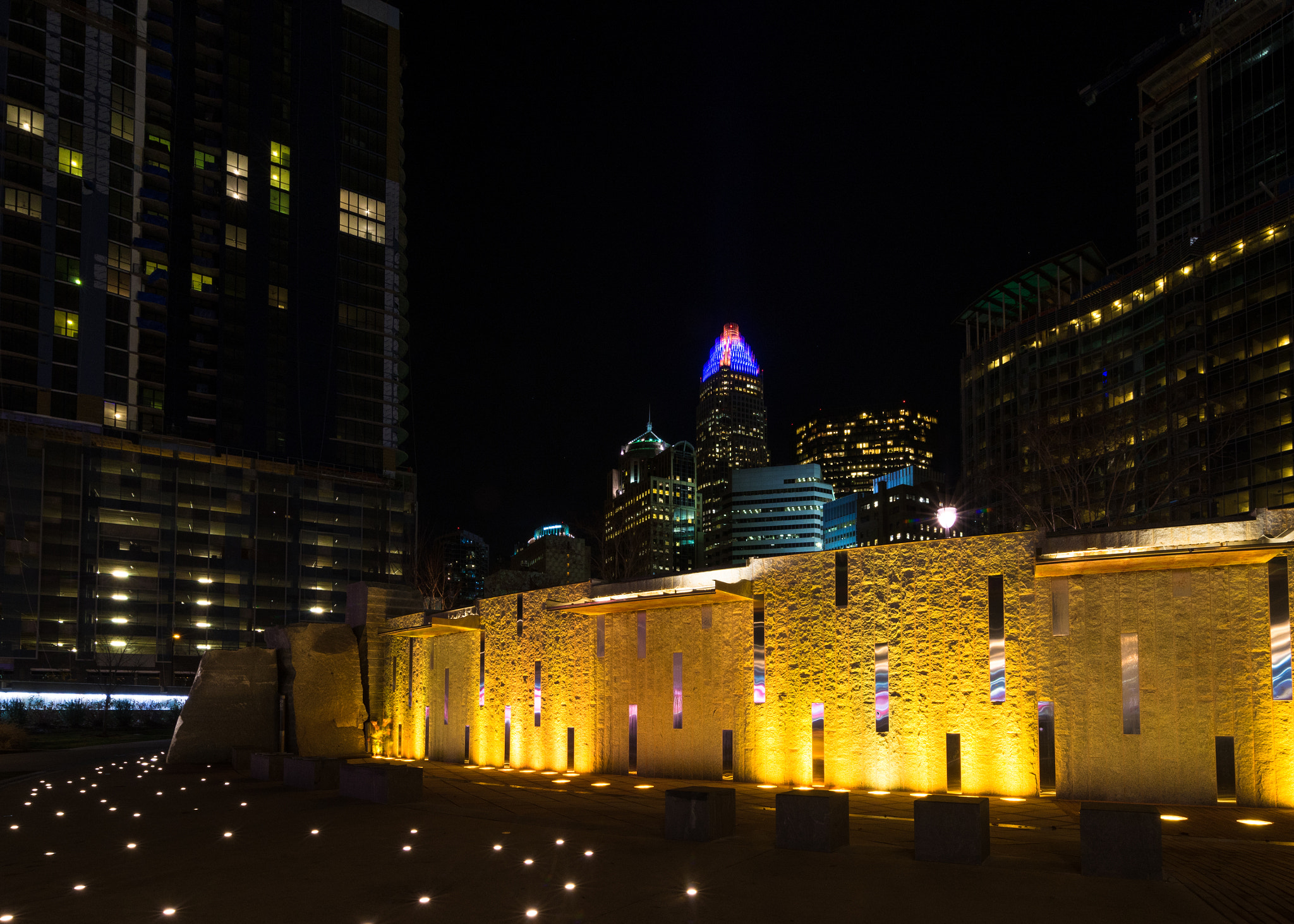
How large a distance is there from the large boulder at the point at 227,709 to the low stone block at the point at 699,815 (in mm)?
13849

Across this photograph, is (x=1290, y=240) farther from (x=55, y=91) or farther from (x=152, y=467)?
(x=55, y=91)

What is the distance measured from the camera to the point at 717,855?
876cm

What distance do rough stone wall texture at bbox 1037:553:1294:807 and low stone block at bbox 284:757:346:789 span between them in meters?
10.1

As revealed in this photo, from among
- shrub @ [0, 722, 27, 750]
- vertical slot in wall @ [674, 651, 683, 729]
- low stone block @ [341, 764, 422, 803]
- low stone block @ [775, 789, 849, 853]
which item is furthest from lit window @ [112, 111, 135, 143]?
low stone block @ [775, 789, 849, 853]

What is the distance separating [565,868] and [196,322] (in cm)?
7972

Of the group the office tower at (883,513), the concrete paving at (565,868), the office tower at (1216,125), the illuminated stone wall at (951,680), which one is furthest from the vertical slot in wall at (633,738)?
the office tower at (883,513)

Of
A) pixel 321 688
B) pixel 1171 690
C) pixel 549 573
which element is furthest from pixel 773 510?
pixel 1171 690

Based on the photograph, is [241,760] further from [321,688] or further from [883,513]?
[883,513]

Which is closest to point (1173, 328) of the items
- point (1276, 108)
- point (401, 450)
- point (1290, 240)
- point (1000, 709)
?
point (1290, 240)

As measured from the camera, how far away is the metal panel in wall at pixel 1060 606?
12445 millimetres

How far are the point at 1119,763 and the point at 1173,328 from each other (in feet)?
228

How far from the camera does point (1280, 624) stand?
11172 millimetres

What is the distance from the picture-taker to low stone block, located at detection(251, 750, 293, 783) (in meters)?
16.1

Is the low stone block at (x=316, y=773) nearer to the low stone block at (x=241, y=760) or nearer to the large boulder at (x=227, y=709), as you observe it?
the low stone block at (x=241, y=760)
